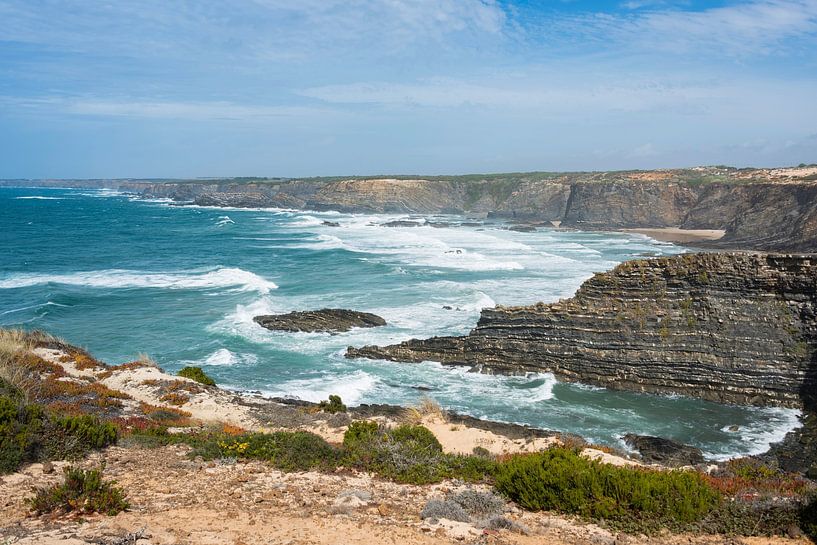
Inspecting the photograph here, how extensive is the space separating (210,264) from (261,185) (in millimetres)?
104692

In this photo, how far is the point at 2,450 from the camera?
919cm

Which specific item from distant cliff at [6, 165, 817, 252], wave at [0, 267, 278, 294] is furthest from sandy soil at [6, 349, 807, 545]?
distant cliff at [6, 165, 817, 252]

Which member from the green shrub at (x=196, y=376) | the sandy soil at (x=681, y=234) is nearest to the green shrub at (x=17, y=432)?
the green shrub at (x=196, y=376)

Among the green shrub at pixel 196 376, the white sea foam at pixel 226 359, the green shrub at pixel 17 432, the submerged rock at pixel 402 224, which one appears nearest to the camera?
the green shrub at pixel 17 432

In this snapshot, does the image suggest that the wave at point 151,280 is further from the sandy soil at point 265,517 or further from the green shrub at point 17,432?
the sandy soil at point 265,517

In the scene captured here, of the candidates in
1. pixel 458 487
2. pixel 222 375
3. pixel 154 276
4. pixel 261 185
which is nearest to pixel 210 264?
pixel 154 276

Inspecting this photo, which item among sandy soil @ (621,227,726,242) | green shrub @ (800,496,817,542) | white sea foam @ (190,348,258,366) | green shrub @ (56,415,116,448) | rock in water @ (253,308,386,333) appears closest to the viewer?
green shrub @ (800,496,817,542)

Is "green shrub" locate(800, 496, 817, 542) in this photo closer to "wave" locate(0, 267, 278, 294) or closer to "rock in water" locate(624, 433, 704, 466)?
"rock in water" locate(624, 433, 704, 466)

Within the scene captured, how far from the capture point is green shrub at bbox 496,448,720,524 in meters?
A: 8.14

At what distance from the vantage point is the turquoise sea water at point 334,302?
19.0m

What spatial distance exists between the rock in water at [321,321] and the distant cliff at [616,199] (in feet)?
122

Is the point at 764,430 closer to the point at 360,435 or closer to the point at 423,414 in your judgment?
the point at 423,414

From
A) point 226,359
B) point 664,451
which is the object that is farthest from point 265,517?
point 226,359

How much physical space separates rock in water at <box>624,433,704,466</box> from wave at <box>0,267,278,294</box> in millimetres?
25911
